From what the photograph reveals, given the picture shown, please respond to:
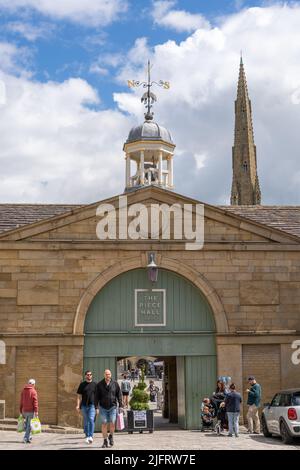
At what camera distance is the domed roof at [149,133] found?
26.9 meters

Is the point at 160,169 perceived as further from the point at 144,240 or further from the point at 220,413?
the point at 220,413

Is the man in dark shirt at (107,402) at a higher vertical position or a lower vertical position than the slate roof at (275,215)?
lower

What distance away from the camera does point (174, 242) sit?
69.0 feet

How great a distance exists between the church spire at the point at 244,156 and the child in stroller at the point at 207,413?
7097cm

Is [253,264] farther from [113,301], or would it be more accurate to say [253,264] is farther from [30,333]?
[30,333]

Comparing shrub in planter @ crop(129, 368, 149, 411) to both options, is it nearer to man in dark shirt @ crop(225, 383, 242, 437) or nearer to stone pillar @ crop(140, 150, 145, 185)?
man in dark shirt @ crop(225, 383, 242, 437)

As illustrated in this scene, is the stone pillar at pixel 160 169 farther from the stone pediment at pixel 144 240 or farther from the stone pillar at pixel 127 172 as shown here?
the stone pediment at pixel 144 240

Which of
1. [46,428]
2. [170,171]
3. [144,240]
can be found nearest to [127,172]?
[170,171]

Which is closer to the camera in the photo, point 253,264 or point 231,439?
point 231,439

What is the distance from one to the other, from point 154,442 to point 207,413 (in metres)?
3.67

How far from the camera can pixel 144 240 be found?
68.6 feet


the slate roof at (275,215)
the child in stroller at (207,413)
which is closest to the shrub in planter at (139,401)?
the child in stroller at (207,413)

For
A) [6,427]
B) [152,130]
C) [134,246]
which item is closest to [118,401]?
[6,427]

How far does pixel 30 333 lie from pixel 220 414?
225 inches
